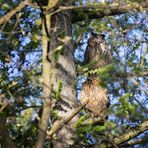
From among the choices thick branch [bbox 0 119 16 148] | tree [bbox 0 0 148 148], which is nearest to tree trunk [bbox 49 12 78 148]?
tree [bbox 0 0 148 148]

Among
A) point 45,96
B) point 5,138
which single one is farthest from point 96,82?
point 5,138

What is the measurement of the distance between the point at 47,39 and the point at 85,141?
1.71 meters

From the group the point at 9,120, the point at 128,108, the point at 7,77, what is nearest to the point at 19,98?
the point at 9,120

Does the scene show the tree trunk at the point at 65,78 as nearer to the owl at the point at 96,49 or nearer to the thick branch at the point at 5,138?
the owl at the point at 96,49

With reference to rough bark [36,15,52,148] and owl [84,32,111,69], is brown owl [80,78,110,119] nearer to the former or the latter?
owl [84,32,111,69]

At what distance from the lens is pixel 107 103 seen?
19.4 feet

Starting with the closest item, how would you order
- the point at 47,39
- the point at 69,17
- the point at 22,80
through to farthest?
the point at 47,39, the point at 22,80, the point at 69,17

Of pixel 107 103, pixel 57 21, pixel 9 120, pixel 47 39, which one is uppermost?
pixel 57 21

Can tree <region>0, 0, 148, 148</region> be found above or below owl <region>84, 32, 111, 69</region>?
below

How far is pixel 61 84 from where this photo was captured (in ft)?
14.9

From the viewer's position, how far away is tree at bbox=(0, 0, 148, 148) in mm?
3684

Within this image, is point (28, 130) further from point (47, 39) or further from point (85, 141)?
point (47, 39)

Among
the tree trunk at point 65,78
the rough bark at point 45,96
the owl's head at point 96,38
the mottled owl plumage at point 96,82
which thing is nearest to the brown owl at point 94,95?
the mottled owl plumage at point 96,82

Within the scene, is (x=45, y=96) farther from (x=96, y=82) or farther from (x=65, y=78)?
(x=96, y=82)
